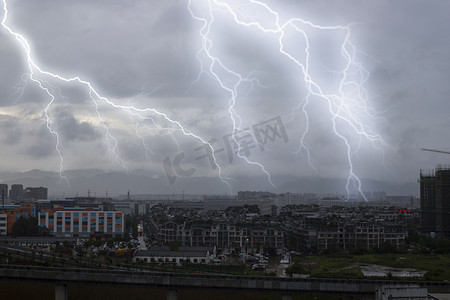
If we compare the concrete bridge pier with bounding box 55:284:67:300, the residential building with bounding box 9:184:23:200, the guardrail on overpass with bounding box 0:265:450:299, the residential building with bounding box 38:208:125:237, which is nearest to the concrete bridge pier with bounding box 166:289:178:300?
the guardrail on overpass with bounding box 0:265:450:299

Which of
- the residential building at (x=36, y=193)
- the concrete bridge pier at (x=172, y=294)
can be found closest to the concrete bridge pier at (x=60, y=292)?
the concrete bridge pier at (x=172, y=294)

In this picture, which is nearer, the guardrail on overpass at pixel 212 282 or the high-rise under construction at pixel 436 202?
the guardrail on overpass at pixel 212 282

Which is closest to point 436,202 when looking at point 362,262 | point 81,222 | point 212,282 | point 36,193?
point 362,262

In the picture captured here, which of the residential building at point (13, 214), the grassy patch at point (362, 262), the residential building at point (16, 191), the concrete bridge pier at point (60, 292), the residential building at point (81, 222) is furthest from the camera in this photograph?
the residential building at point (16, 191)

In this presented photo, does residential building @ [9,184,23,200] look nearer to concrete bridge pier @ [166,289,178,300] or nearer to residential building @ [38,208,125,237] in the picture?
residential building @ [38,208,125,237]

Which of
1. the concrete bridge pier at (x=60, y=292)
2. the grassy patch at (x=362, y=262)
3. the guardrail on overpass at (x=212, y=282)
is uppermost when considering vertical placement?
the guardrail on overpass at (x=212, y=282)

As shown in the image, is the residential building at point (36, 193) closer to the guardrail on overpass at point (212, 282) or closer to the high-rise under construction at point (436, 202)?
the high-rise under construction at point (436, 202)

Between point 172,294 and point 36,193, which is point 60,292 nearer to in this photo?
point 172,294

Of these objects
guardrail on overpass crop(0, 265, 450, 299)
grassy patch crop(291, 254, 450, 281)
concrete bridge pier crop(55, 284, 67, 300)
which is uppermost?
guardrail on overpass crop(0, 265, 450, 299)
